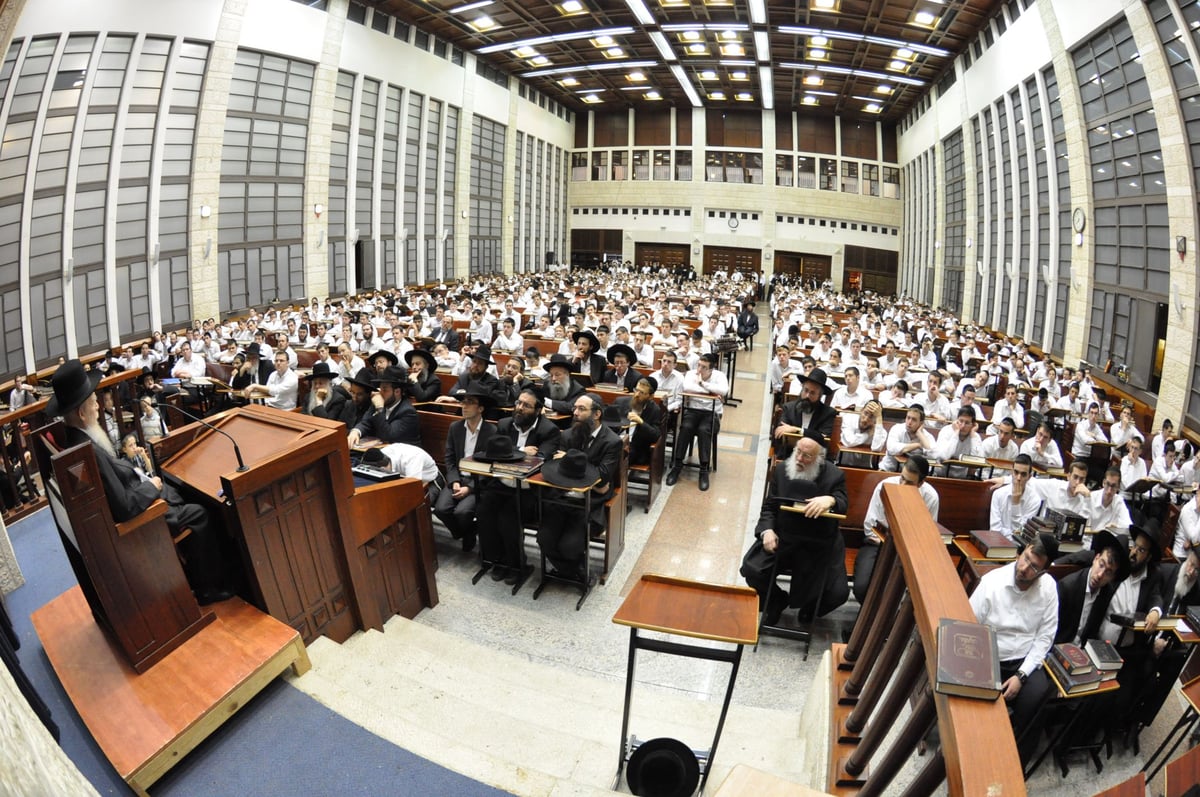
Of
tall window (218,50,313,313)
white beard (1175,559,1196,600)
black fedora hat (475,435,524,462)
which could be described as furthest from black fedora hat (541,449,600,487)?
tall window (218,50,313,313)

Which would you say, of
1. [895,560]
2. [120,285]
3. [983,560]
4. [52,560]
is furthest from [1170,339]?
[120,285]

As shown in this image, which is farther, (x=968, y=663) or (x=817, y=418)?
(x=817, y=418)

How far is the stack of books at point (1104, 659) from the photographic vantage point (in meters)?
3.70

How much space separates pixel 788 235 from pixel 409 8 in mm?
24036

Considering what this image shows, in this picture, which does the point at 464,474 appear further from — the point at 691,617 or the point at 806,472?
the point at 691,617

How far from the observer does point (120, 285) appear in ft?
49.6

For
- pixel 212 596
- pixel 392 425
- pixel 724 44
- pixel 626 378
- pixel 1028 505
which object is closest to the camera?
pixel 212 596

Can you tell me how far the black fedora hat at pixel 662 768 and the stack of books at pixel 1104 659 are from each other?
265 cm

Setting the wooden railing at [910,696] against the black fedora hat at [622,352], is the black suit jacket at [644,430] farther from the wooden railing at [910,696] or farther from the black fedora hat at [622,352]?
the wooden railing at [910,696]

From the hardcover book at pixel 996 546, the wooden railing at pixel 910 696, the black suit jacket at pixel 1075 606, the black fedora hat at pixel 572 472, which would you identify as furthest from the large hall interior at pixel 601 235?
the black fedora hat at pixel 572 472

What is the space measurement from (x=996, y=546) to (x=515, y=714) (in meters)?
4.00

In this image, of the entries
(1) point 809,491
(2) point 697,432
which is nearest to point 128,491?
(1) point 809,491

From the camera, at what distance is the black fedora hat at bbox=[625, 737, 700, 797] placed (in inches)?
116

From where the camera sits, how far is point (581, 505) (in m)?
5.56
